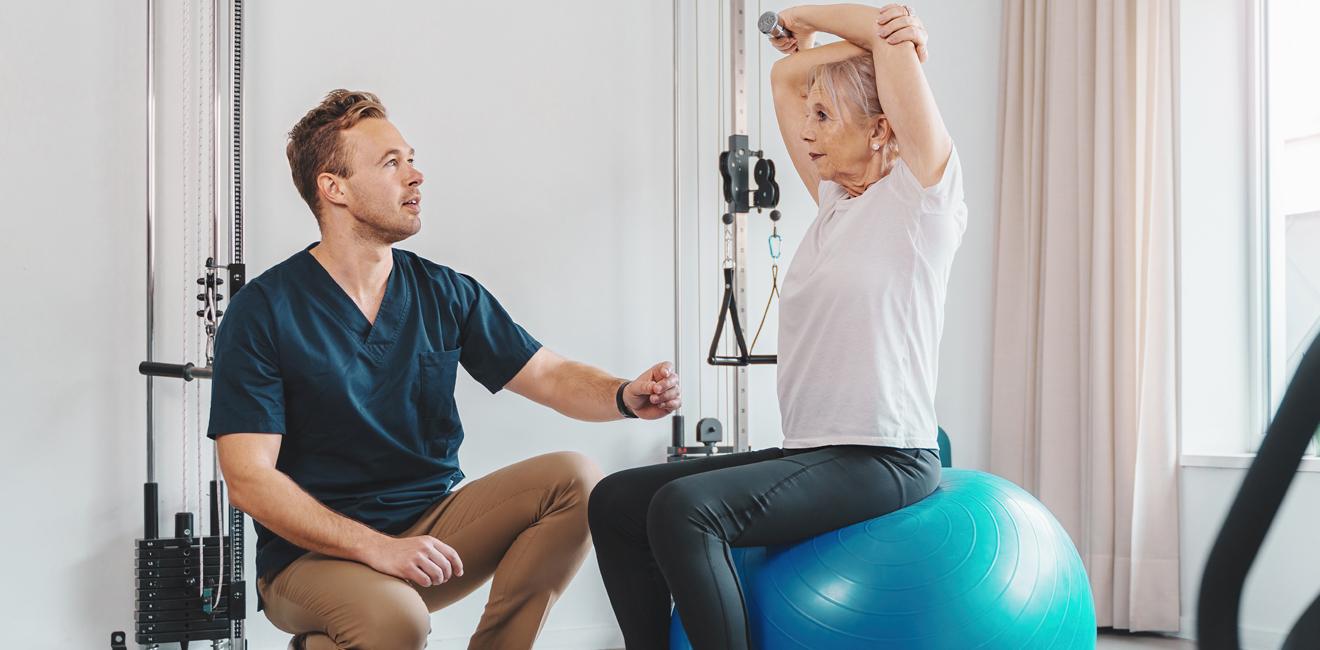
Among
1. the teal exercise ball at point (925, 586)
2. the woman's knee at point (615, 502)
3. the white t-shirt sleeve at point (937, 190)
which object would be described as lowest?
the teal exercise ball at point (925, 586)

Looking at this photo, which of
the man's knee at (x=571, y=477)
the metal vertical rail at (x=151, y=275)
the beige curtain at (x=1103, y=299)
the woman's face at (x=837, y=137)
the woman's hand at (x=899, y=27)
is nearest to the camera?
the woman's hand at (x=899, y=27)

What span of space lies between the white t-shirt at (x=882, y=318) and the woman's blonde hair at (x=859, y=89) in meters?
0.08

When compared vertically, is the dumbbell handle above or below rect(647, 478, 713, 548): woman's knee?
above

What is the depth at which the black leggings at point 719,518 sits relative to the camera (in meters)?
1.57

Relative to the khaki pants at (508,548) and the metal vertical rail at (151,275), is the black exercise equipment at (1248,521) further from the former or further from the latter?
the metal vertical rail at (151,275)

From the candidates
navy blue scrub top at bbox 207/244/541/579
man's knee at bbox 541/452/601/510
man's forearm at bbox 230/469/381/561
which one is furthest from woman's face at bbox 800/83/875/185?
man's forearm at bbox 230/469/381/561

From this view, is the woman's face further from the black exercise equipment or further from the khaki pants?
the black exercise equipment

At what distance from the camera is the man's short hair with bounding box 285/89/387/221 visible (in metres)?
2.15

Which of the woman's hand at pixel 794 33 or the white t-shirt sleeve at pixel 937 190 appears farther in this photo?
the woman's hand at pixel 794 33

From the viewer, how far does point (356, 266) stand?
2.15 metres

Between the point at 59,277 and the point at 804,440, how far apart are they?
6.29 feet

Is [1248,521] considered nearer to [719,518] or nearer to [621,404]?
[719,518]

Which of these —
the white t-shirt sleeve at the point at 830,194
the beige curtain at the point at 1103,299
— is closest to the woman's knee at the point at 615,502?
the white t-shirt sleeve at the point at 830,194

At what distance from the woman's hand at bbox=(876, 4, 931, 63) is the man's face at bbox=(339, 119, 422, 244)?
100cm
